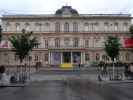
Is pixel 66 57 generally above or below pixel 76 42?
below

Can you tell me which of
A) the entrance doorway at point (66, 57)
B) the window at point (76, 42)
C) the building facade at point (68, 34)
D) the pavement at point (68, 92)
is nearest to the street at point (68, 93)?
the pavement at point (68, 92)

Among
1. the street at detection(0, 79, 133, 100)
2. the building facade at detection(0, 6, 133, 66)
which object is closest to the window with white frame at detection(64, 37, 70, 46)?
the building facade at detection(0, 6, 133, 66)

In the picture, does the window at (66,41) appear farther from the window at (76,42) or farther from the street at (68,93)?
the street at (68,93)

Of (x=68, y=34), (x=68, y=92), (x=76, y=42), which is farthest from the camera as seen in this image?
(x=68, y=34)

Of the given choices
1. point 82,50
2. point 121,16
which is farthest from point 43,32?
point 121,16

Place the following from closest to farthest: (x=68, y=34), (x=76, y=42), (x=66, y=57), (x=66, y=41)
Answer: (x=66, y=57), (x=76, y=42), (x=66, y=41), (x=68, y=34)

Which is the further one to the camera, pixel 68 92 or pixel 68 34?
pixel 68 34

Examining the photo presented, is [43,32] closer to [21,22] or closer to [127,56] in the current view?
[21,22]

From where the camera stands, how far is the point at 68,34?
366 feet

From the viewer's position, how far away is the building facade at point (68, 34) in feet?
356

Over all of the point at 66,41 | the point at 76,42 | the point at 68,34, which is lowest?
the point at 76,42

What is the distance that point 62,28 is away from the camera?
112062mm

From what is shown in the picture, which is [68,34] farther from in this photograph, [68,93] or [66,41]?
[68,93]

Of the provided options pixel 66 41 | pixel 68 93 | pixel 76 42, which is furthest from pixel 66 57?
pixel 68 93
